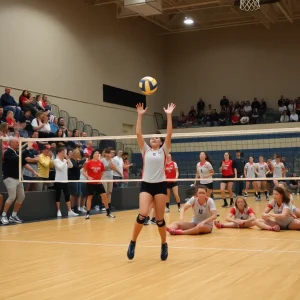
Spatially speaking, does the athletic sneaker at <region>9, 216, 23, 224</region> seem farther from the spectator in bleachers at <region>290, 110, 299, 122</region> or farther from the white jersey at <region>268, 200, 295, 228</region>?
the spectator in bleachers at <region>290, 110, 299, 122</region>

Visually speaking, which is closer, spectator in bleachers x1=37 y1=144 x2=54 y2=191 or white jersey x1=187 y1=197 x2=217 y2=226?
white jersey x1=187 y1=197 x2=217 y2=226

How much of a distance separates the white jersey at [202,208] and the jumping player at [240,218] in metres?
0.87

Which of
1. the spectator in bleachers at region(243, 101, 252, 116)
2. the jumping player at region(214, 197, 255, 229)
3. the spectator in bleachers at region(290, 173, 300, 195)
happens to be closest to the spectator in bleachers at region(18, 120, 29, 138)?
the jumping player at region(214, 197, 255, 229)

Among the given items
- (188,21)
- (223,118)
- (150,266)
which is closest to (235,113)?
(223,118)

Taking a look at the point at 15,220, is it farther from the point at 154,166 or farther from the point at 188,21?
the point at 188,21

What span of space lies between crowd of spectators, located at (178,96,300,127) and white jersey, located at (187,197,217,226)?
19.1 m

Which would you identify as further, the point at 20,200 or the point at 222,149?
the point at 222,149

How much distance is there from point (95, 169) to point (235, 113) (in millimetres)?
16883

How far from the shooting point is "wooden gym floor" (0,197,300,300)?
4.65 m

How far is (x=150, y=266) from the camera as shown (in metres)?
6.05

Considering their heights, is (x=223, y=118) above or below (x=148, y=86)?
above

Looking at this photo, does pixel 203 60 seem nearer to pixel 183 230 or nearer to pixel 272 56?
pixel 272 56

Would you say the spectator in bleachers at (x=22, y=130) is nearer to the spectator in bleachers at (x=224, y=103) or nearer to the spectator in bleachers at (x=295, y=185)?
the spectator in bleachers at (x=295, y=185)

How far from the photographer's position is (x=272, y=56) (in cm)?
2994
